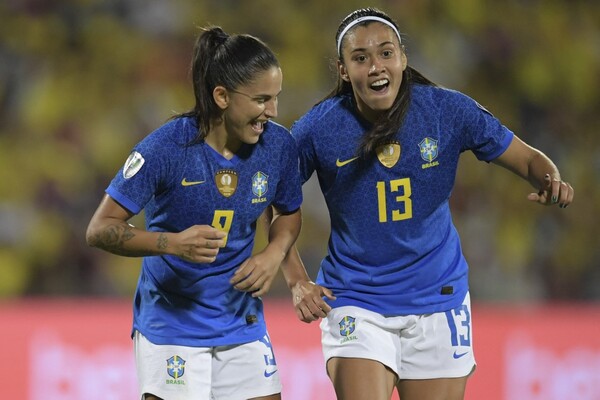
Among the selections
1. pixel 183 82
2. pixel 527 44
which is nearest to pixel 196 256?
pixel 183 82

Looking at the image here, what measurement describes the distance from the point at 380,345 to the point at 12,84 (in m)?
4.93

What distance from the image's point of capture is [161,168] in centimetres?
341

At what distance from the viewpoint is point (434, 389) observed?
3.70m

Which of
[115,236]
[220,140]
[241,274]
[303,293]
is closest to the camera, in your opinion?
[115,236]

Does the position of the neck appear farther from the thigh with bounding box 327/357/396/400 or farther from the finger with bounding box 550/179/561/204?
the finger with bounding box 550/179/561/204

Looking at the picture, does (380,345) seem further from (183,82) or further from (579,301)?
(183,82)

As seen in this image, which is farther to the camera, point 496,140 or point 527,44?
point 527,44

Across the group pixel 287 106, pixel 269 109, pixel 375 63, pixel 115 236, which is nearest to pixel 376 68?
pixel 375 63

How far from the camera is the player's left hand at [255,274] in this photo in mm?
3451

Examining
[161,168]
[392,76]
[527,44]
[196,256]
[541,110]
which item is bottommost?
[196,256]

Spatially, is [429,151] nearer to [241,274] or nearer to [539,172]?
[539,172]

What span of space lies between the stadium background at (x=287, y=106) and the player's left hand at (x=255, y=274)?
2.42 m

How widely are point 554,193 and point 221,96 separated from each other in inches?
48.2

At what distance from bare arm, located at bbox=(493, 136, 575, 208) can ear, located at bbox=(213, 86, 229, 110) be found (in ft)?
3.52
